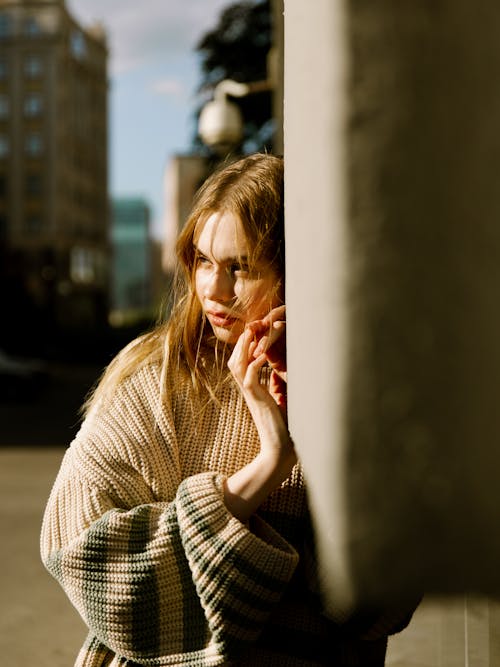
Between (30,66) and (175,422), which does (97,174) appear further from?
(175,422)

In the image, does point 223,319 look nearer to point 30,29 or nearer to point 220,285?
point 220,285

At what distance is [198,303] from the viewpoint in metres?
1.51

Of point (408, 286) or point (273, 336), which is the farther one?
point (273, 336)

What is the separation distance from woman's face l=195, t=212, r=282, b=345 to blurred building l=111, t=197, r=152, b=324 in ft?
336

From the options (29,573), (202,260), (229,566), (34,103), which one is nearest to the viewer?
(229,566)

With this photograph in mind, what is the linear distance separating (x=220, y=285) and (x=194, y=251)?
0.52 ft

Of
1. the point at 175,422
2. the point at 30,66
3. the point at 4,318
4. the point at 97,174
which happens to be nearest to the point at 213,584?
the point at 175,422

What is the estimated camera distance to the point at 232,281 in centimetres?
140

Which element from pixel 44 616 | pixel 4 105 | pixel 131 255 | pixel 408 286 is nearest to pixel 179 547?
pixel 408 286

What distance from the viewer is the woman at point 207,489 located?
1236 millimetres

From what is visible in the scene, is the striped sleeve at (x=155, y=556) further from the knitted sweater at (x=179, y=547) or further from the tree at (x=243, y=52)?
the tree at (x=243, y=52)

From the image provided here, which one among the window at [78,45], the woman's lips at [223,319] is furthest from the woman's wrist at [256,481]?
the window at [78,45]

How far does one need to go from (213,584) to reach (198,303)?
0.53m

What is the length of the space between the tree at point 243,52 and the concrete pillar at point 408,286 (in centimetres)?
2207
